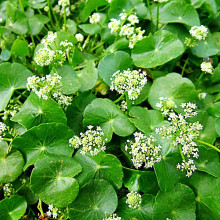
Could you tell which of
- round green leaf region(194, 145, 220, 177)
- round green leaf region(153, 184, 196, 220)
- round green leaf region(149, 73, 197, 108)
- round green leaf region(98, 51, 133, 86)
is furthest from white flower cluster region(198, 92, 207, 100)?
round green leaf region(153, 184, 196, 220)

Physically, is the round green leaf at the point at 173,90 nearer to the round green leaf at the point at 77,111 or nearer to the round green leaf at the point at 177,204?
the round green leaf at the point at 77,111

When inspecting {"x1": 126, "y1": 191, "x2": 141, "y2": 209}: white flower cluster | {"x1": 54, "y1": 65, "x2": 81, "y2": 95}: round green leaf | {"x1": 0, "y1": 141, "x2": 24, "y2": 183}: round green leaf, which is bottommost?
{"x1": 126, "y1": 191, "x2": 141, "y2": 209}: white flower cluster

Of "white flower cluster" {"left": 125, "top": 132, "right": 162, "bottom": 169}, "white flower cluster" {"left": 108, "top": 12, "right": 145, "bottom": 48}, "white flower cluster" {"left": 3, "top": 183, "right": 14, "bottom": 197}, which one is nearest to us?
"white flower cluster" {"left": 125, "top": 132, "right": 162, "bottom": 169}

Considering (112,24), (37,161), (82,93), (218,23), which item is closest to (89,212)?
(37,161)

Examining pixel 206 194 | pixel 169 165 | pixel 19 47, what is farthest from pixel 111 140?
pixel 19 47

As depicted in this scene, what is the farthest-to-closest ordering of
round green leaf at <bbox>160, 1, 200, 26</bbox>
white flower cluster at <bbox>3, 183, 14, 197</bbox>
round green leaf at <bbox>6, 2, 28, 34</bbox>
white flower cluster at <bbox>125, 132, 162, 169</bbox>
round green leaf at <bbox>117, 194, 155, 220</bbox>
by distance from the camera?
round green leaf at <bbox>6, 2, 28, 34</bbox>
round green leaf at <bbox>160, 1, 200, 26</bbox>
white flower cluster at <bbox>3, 183, 14, 197</bbox>
round green leaf at <bbox>117, 194, 155, 220</bbox>
white flower cluster at <bbox>125, 132, 162, 169</bbox>

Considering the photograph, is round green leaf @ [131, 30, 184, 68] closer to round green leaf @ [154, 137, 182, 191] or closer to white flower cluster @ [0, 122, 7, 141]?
round green leaf @ [154, 137, 182, 191]
